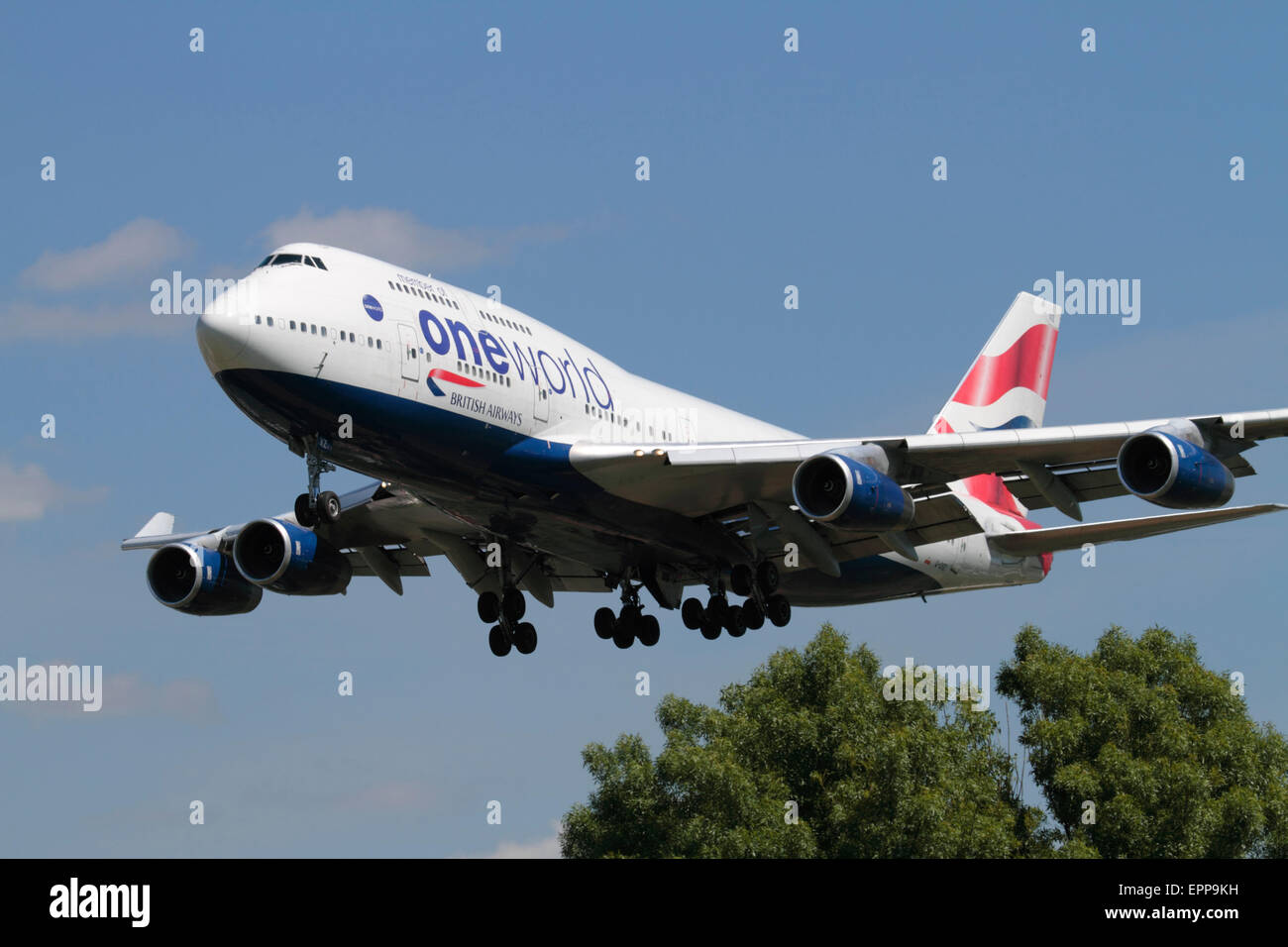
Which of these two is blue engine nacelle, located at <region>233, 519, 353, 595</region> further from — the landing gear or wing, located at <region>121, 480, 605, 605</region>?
the landing gear

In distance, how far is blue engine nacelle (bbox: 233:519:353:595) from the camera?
40750mm

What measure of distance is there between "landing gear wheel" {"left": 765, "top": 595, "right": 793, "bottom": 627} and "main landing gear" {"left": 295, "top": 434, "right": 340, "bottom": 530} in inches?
459

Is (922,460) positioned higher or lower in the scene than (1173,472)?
higher

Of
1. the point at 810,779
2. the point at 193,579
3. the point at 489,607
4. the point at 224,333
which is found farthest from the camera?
the point at 810,779

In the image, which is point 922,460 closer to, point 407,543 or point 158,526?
Result: point 407,543

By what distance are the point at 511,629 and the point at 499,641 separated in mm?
444

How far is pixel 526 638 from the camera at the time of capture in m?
41.7

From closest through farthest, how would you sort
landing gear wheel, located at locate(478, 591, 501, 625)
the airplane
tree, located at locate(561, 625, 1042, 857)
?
the airplane → landing gear wheel, located at locate(478, 591, 501, 625) → tree, located at locate(561, 625, 1042, 857)

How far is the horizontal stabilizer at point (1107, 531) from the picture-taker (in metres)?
36.4

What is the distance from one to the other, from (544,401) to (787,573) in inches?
389

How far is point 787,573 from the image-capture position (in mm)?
42500
